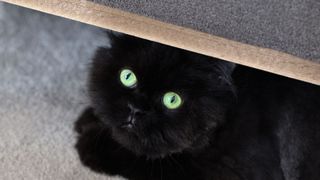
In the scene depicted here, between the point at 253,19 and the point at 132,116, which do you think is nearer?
the point at 253,19

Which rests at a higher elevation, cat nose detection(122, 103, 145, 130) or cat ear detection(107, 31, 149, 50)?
cat ear detection(107, 31, 149, 50)

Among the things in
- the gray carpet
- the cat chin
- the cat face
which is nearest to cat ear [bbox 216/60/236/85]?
the cat face

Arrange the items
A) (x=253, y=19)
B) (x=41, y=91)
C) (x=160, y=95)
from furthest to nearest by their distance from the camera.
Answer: (x=41, y=91) < (x=160, y=95) < (x=253, y=19)

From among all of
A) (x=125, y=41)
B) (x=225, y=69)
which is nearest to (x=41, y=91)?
(x=125, y=41)

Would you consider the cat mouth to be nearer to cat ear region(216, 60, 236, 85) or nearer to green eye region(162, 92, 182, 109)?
green eye region(162, 92, 182, 109)

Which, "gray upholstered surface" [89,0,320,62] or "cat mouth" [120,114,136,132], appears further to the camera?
"cat mouth" [120,114,136,132]

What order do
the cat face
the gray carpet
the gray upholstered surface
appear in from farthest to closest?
the gray carpet → the cat face → the gray upholstered surface

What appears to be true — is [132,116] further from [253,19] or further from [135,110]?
[253,19]

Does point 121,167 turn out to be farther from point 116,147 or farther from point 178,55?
point 178,55
